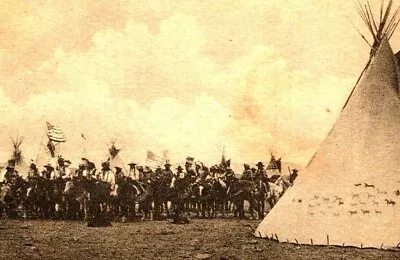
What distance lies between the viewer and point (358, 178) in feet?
22.6

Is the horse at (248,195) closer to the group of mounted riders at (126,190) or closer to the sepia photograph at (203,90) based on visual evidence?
the group of mounted riders at (126,190)

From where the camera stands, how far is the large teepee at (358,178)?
6.68 metres

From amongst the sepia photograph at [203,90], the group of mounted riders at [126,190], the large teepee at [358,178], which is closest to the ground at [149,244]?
the sepia photograph at [203,90]

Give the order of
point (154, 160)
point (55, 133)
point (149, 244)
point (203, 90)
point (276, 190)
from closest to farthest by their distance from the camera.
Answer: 1. point (149, 244)
2. point (203, 90)
3. point (55, 133)
4. point (154, 160)
5. point (276, 190)

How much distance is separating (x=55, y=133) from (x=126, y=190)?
1.81 meters

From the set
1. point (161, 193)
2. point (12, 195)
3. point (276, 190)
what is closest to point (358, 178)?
point (276, 190)

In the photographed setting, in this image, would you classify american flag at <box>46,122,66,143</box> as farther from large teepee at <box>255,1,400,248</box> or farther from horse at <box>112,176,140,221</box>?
large teepee at <box>255,1,400,248</box>

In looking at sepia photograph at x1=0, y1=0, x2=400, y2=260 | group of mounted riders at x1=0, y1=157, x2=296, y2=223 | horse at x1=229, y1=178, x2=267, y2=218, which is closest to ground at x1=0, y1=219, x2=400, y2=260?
sepia photograph at x1=0, y1=0, x2=400, y2=260

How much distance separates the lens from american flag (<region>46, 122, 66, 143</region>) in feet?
26.5

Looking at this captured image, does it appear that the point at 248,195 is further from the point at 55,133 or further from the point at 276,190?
the point at 55,133

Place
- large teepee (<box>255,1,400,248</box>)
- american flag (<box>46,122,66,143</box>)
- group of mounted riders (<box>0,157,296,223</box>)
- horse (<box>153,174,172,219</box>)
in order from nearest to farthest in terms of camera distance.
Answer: large teepee (<box>255,1,400,248</box>) < american flag (<box>46,122,66,143</box>) < group of mounted riders (<box>0,157,296,223</box>) < horse (<box>153,174,172,219</box>)

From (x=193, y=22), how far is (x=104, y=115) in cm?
178

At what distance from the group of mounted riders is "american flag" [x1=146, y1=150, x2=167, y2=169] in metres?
0.14

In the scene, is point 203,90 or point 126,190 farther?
point 126,190
